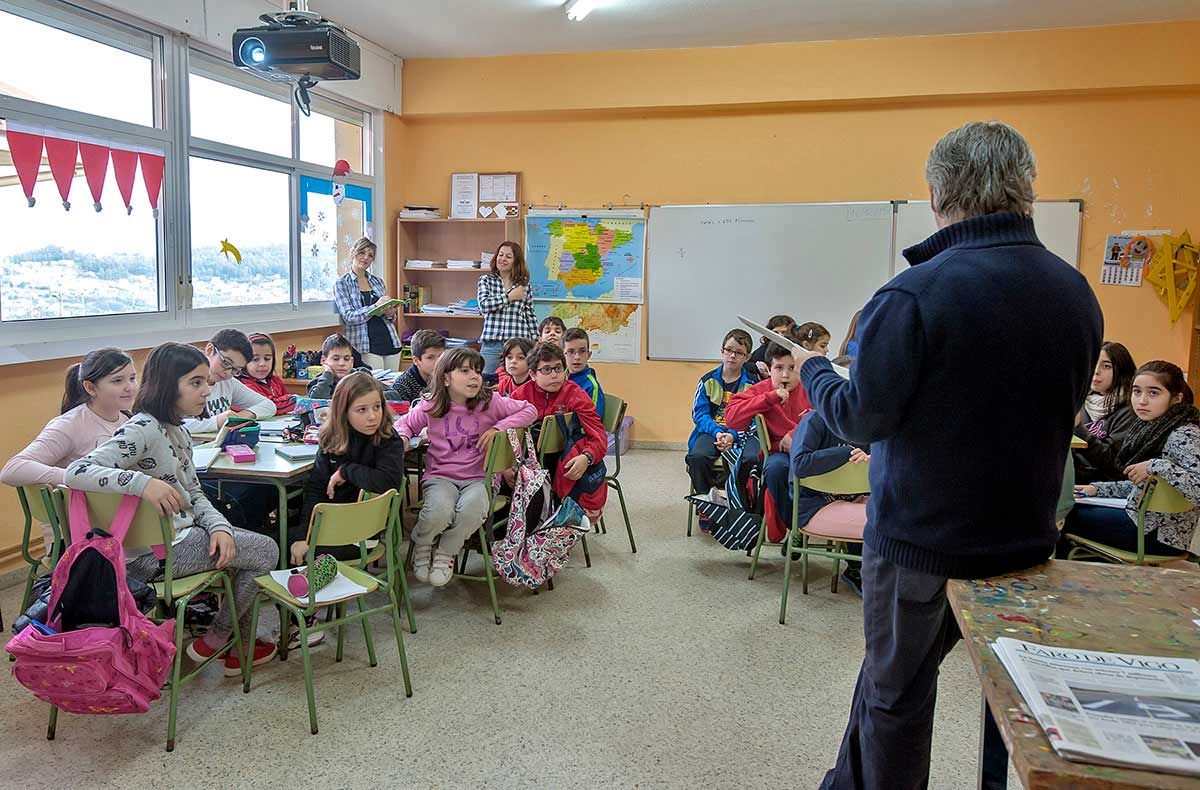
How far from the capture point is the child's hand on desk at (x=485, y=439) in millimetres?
3389

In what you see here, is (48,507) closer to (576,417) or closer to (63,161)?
(576,417)

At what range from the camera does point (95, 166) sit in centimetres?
415

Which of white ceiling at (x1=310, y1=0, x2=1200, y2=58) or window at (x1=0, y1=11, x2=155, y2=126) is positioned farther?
white ceiling at (x1=310, y1=0, x2=1200, y2=58)

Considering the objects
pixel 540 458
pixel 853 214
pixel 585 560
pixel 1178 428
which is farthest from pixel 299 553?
pixel 853 214

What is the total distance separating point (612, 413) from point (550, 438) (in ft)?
2.19

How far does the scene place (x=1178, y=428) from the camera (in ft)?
10.7

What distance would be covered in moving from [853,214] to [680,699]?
14.6 ft

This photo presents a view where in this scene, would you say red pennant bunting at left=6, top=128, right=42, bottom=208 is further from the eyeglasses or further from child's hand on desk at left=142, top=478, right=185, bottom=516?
child's hand on desk at left=142, top=478, right=185, bottom=516

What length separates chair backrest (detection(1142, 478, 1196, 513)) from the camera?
294 cm

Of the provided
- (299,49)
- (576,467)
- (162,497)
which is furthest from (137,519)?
(299,49)

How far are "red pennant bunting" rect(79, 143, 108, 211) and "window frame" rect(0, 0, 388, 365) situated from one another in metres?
0.07

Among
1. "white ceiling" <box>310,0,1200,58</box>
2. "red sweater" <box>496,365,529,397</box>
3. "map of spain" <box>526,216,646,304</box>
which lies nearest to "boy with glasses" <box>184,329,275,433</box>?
"red sweater" <box>496,365,529,397</box>

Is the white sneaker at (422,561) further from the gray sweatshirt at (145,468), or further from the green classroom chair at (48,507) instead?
the green classroom chair at (48,507)

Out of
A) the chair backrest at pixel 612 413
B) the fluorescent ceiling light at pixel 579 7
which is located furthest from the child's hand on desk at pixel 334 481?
the fluorescent ceiling light at pixel 579 7
